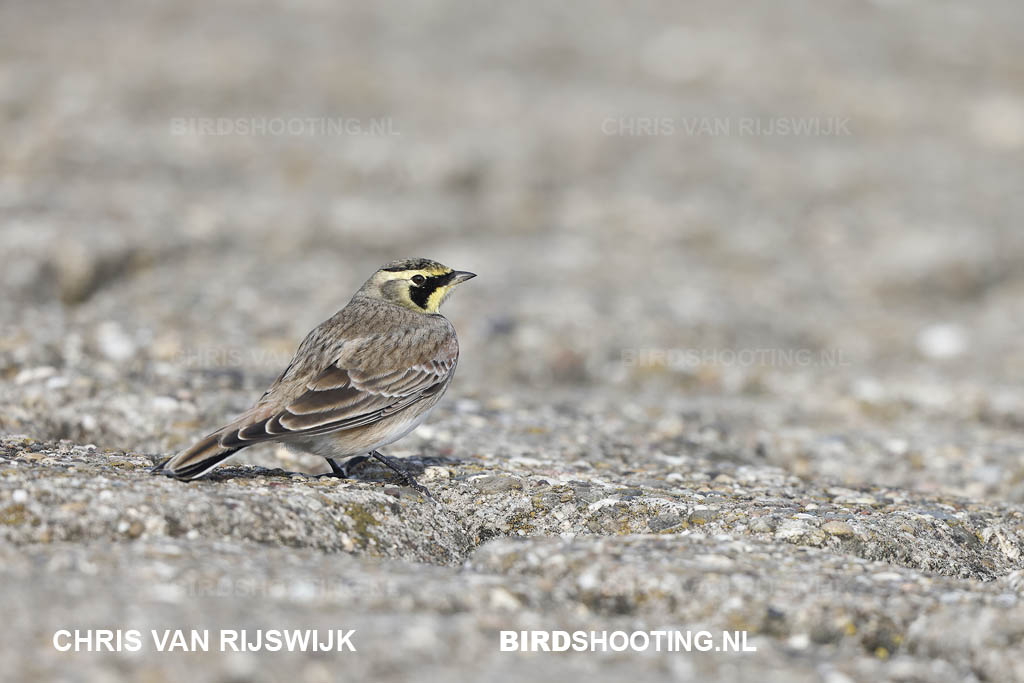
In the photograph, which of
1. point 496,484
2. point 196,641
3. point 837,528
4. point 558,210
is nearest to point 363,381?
point 496,484

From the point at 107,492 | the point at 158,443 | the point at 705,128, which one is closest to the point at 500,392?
the point at 158,443

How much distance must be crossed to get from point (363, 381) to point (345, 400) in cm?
24

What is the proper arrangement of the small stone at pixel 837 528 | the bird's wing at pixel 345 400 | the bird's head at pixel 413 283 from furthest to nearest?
the bird's head at pixel 413 283, the small stone at pixel 837 528, the bird's wing at pixel 345 400

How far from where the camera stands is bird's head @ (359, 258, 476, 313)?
7.93 metres

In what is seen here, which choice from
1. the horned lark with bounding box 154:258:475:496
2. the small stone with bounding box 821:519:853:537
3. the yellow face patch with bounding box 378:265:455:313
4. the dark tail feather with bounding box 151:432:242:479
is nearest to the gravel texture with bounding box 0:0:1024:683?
the small stone with bounding box 821:519:853:537

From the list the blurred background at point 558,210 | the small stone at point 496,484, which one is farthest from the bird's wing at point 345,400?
the blurred background at point 558,210

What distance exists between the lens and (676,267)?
15.8 m

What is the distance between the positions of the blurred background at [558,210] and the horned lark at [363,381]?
4.62ft

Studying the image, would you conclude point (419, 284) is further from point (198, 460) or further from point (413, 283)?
point (198, 460)

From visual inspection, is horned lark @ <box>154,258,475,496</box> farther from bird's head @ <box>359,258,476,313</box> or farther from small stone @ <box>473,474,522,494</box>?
small stone @ <box>473,474,522,494</box>

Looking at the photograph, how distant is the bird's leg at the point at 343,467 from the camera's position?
7250 mm

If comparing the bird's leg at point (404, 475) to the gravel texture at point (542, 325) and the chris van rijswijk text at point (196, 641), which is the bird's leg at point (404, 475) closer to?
the gravel texture at point (542, 325)

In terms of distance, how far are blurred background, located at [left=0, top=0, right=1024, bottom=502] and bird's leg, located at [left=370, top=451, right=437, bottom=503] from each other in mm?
1307

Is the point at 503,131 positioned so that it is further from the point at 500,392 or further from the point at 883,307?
the point at 500,392
